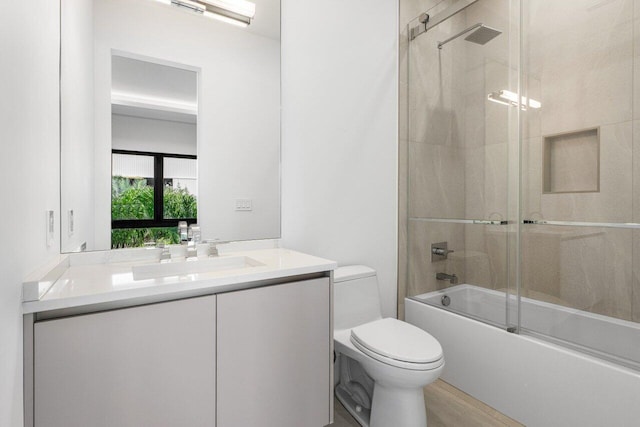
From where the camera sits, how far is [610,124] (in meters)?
1.69

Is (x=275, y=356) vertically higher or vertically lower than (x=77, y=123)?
lower

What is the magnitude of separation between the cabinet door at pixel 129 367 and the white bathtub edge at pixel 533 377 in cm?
143

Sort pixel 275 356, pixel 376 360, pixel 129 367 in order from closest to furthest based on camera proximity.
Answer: pixel 129 367
pixel 275 356
pixel 376 360

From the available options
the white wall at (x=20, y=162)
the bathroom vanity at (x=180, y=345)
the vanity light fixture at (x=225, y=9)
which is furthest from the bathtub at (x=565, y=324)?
the vanity light fixture at (x=225, y=9)

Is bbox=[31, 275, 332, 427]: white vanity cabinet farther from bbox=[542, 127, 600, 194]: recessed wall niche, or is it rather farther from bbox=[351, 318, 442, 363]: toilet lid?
bbox=[542, 127, 600, 194]: recessed wall niche

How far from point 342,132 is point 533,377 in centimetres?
163

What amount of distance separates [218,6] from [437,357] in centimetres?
193

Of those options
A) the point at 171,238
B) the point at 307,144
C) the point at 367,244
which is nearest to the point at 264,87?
the point at 307,144

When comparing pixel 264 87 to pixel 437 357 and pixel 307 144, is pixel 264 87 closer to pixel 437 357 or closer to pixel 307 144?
pixel 307 144

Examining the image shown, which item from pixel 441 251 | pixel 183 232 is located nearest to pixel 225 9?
pixel 183 232

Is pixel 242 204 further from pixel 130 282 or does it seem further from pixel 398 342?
pixel 398 342

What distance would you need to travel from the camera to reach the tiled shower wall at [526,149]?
65.1 inches

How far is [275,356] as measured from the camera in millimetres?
1220

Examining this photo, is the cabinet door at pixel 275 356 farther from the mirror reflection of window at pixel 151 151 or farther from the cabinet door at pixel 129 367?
the mirror reflection of window at pixel 151 151
